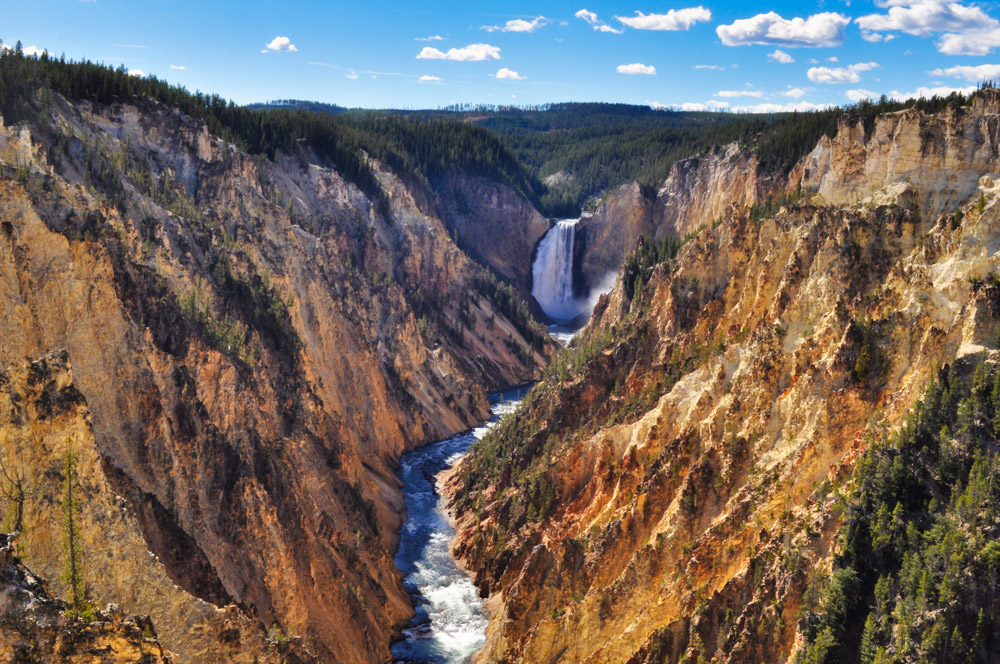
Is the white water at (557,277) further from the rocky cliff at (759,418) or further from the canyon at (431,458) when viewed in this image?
the rocky cliff at (759,418)

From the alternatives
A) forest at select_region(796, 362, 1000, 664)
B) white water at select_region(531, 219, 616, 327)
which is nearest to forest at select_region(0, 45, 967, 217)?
white water at select_region(531, 219, 616, 327)

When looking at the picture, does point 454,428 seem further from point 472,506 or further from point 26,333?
point 26,333

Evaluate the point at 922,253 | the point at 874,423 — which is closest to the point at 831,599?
the point at 874,423

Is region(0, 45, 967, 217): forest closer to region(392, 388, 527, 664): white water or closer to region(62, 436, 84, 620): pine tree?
region(392, 388, 527, 664): white water

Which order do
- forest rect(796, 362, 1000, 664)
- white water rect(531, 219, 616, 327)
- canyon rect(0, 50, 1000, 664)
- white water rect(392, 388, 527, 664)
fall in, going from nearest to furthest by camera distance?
1. forest rect(796, 362, 1000, 664)
2. canyon rect(0, 50, 1000, 664)
3. white water rect(392, 388, 527, 664)
4. white water rect(531, 219, 616, 327)

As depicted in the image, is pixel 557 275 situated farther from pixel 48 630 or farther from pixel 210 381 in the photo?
pixel 48 630

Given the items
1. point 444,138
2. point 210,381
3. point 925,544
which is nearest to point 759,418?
point 925,544
